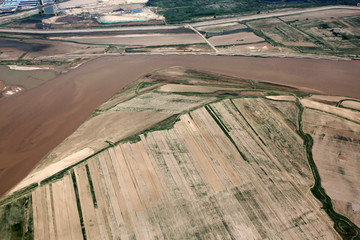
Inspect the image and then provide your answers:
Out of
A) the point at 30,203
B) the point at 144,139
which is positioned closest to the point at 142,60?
the point at 144,139

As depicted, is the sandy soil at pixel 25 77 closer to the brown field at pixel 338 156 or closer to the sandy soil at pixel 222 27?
the sandy soil at pixel 222 27

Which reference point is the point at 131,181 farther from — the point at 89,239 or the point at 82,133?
the point at 82,133

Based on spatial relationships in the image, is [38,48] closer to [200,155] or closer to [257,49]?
[200,155]

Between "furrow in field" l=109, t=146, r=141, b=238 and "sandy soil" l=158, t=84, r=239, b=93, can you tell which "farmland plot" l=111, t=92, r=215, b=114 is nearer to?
"sandy soil" l=158, t=84, r=239, b=93

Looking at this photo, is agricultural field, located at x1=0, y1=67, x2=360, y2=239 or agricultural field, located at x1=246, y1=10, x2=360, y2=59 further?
agricultural field, located at x1=246, y1=10, x2=360, y2=59

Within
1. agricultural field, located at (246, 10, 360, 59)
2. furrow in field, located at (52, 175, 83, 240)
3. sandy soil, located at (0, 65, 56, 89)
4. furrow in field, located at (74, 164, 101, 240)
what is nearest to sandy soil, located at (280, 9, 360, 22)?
agricultural field, located at (246, 10, 360, 59)
